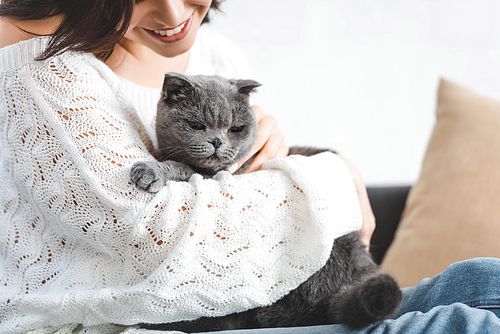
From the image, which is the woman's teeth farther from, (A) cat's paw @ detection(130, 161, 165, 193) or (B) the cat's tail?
(B) the cat's tail

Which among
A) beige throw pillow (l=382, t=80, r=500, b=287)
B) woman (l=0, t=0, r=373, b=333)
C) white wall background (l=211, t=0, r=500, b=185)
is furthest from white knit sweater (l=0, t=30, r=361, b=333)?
white wall background (l=211, t=0, r=500, b=185)

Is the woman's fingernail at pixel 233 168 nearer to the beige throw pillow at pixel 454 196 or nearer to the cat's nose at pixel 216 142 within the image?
the cat's nose at pixel 216 142

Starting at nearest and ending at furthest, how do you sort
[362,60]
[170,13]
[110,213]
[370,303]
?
[370,303]
[110,213]
[170,13]
[362,60]

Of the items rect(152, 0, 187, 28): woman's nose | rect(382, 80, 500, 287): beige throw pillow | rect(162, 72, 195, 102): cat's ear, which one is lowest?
rect(382, 80, 500, 287): beige throw pillow

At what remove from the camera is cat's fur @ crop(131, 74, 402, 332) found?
0.76 metres

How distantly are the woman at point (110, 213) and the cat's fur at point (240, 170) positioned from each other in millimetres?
56

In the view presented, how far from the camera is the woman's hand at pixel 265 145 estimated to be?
112 centimetres

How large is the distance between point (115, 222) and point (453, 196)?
121 cm

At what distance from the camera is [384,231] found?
1.63 metres

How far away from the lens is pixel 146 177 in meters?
0.82

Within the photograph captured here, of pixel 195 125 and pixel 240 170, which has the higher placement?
pixel 195 125

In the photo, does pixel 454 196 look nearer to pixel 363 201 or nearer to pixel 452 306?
pixel 363 201

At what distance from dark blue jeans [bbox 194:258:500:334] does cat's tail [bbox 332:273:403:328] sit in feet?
0.08

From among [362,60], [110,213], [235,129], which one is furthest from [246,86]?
[362,60]
